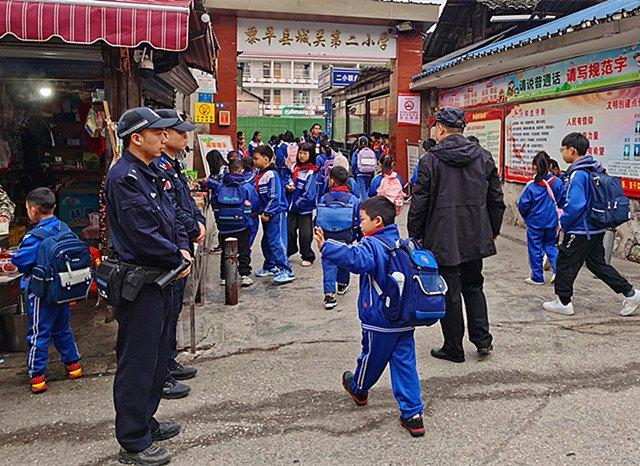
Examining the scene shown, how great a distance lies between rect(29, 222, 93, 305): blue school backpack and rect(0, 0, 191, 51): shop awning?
146 cm

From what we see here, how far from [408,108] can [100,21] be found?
37.6 ft

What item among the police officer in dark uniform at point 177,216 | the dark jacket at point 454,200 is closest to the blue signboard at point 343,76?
the dark jacket at point 454,200

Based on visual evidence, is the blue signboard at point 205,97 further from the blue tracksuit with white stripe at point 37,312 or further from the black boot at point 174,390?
the black boot at point 174,390

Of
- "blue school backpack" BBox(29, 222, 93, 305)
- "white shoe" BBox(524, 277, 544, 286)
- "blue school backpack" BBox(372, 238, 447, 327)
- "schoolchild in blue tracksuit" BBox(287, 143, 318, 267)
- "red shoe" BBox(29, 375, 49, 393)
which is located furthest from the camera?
"schoolchild in blue tracksuit" BBox(287, 143, 318, 267)

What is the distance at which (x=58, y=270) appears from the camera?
375 cm

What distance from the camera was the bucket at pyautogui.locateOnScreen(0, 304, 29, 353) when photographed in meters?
4.53

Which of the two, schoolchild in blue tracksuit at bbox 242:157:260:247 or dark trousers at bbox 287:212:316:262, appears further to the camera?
dark trousers at bbox 287:212:316:262

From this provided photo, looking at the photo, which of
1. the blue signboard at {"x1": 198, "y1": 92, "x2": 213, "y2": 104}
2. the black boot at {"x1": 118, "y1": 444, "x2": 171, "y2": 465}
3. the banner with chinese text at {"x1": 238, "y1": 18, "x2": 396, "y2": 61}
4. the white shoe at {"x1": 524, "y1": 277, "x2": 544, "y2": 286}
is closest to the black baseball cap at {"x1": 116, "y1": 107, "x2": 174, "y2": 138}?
the black boot at {"x1": 118, "y1": 444, "x2": 171, "y2": 465}

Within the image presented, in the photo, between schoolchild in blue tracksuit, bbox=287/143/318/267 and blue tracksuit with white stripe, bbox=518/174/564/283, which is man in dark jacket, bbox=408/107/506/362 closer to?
blue tracksuit with white stripe, bbox=518/174/564/283

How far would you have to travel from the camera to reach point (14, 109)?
6633 mm

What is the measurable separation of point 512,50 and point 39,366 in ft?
27.4

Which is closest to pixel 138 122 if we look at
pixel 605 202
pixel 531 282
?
pixel 605 202

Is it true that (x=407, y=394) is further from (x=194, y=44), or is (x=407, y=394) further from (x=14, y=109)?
(x=14, y=109)

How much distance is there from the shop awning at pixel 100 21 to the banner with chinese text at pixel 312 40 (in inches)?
390
